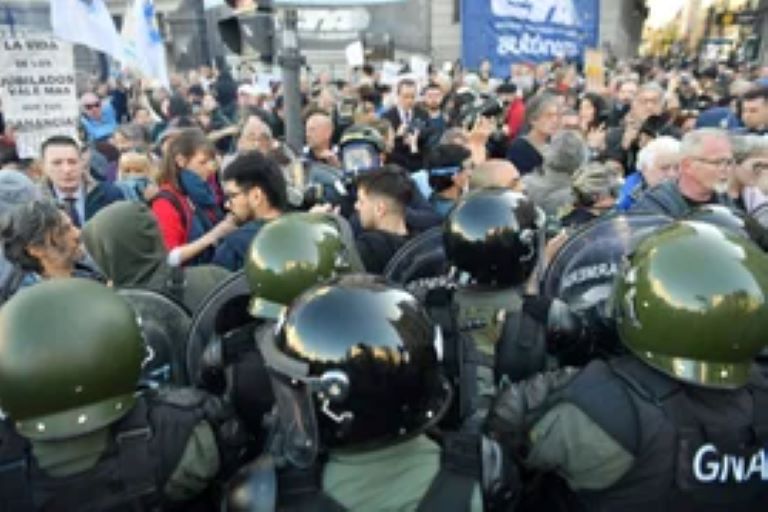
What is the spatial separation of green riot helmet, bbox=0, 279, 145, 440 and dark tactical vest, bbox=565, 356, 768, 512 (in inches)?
45.3

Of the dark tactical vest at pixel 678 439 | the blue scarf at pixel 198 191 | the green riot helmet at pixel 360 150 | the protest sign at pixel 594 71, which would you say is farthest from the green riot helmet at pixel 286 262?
the protest sign at pixel 594 71

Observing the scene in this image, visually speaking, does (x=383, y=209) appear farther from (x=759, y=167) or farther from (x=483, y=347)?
(x=759, y=167)

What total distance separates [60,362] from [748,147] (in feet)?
13.1

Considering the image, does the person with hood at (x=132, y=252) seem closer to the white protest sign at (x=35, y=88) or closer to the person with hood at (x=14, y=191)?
the person with hood at (x=14, y=191)

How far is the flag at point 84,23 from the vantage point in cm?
529

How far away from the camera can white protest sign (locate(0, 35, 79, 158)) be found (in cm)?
543

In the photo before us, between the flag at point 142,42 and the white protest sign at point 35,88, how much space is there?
2.48ft

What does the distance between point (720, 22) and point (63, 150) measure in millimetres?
43875

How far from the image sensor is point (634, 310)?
1982mm

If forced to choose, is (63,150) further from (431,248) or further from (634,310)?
(634,310)

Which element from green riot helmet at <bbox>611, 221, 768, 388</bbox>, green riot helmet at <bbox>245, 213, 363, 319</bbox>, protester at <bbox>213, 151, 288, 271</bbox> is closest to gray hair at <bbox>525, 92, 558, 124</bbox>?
protester at <bbox>213, 151, 288, 271</bbox>

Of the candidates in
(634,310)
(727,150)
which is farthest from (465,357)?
(727,150)

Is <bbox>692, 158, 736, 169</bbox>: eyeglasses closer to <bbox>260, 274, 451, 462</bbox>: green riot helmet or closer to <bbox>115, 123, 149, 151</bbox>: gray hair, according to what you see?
<bbox>260, 274, 451, 462</bbox>: green riot helmet

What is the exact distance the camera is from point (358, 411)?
1664mm
